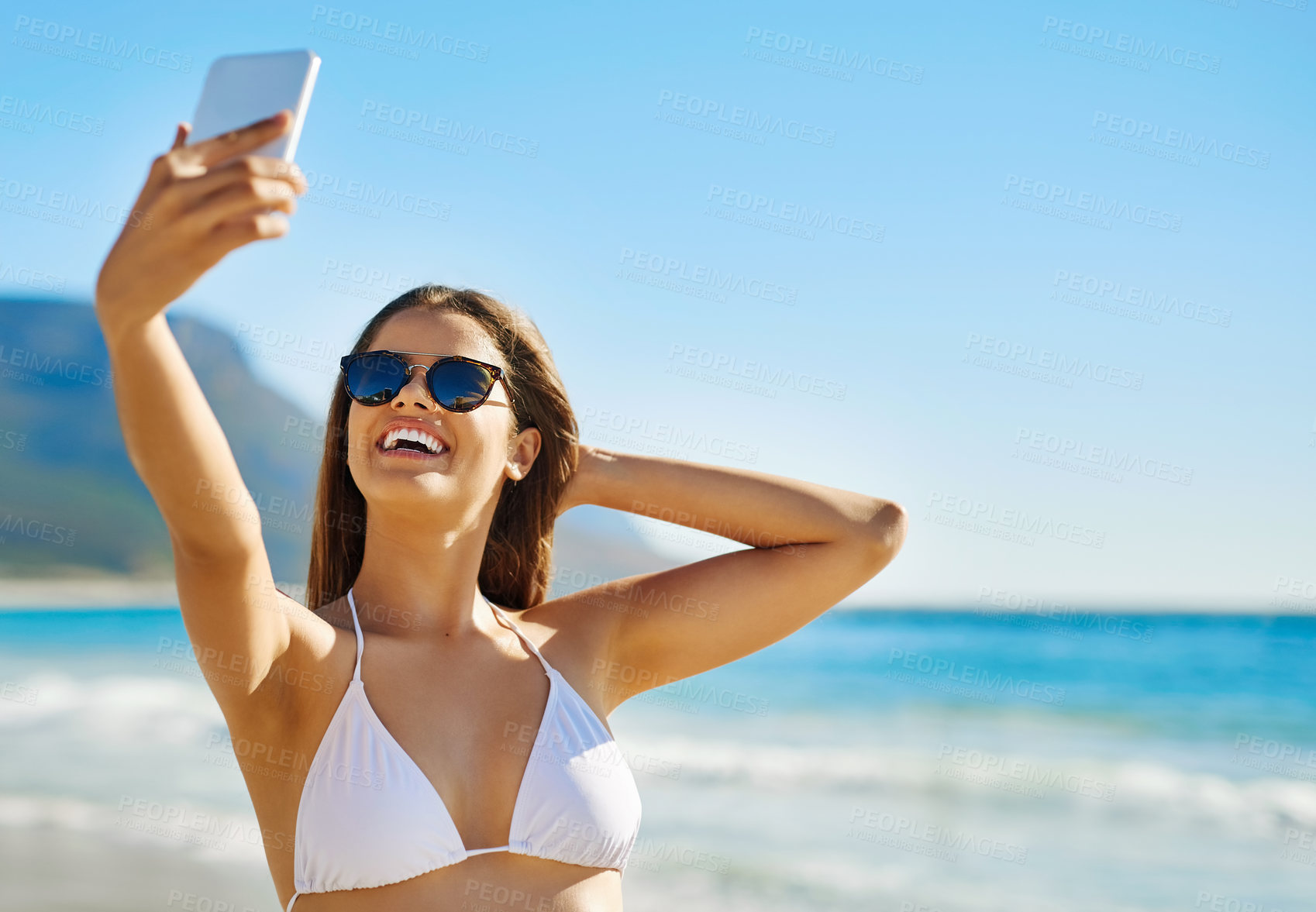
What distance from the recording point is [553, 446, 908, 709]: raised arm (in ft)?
10.3

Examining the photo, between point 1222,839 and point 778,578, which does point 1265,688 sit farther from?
point 778,578

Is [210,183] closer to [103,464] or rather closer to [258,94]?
[258,94]

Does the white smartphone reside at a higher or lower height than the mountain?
lower

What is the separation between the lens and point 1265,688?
1842cm

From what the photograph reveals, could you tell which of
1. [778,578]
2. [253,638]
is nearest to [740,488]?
[778,578]

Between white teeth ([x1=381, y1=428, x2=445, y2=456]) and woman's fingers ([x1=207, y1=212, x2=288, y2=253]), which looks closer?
woman's fingers ([x1=207, y1=212, x2=288, y2=253])

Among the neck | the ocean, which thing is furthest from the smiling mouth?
the ocean

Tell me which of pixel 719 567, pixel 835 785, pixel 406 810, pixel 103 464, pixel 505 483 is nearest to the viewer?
pixel 406 810

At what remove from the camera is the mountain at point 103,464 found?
2712 centimetres

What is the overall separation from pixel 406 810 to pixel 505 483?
1.20 meters

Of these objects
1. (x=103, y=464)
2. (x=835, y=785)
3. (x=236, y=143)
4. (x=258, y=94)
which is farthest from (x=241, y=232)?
(x=103, y=464)

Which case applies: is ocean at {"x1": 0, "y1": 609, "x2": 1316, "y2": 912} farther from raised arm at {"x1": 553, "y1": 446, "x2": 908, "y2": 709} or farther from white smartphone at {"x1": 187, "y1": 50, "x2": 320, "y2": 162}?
white smartphone at {"x1": 187, "y1": 50, "x2": 320, "y2": 162}

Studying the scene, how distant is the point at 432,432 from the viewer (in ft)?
9.06

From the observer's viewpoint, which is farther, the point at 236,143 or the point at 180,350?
the point at 180,350
